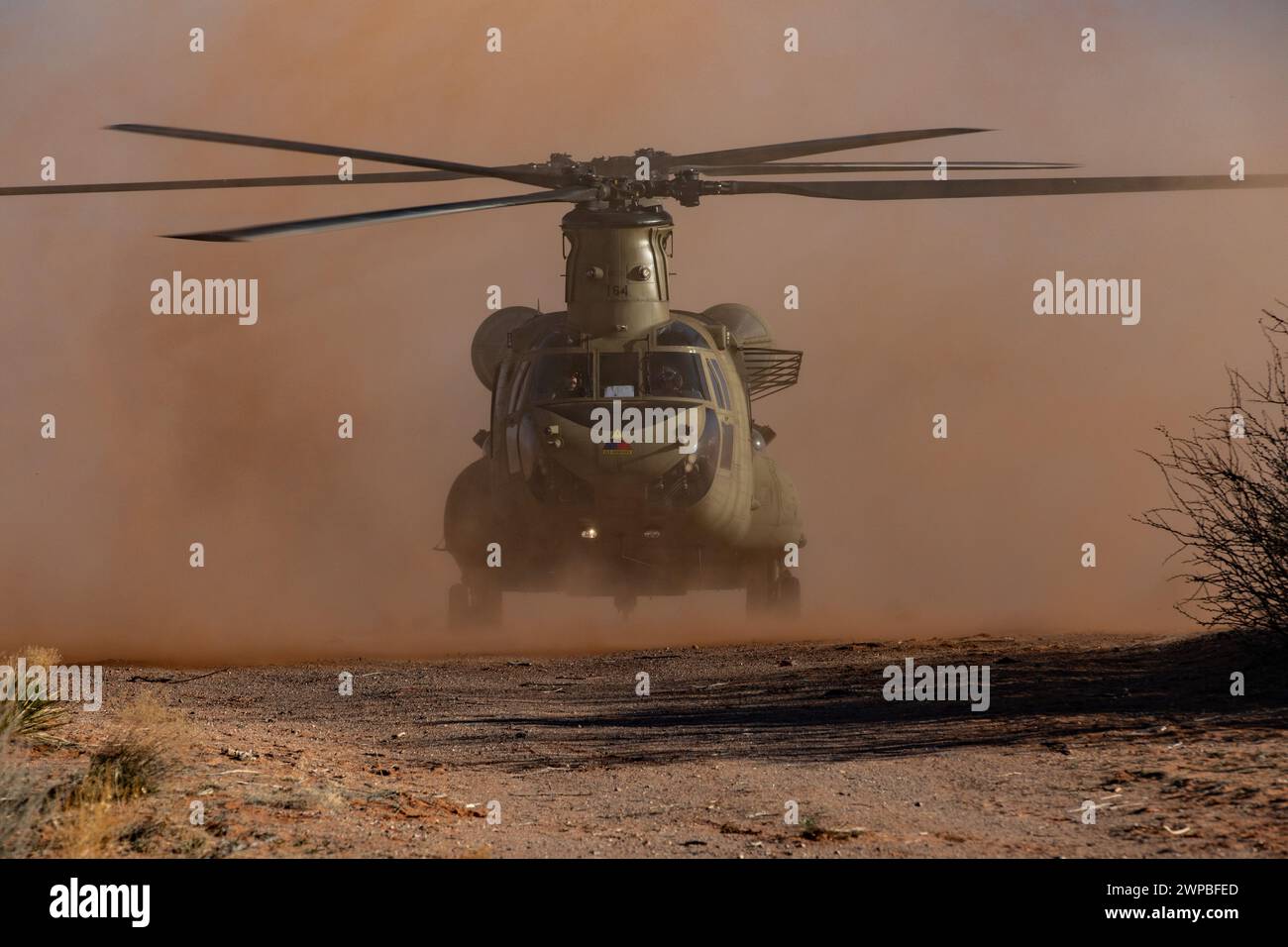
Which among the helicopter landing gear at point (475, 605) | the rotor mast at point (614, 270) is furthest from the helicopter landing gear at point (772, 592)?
the rotor mast at point (614, 270)

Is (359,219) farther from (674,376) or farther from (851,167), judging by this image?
(674,376)

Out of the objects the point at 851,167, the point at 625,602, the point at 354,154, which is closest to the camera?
the point at 354,154

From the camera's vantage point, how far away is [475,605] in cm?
2016

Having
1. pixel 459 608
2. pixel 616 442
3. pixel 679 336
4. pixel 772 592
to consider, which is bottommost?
pixel 459 608

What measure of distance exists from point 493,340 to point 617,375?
287 centimetres

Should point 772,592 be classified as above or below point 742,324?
below

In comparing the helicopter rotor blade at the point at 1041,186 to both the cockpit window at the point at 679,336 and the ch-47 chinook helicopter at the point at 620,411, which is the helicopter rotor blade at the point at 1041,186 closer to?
the ch-47 chinook helicopter at the point at 620,411

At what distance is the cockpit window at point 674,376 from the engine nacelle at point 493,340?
8.35 ft

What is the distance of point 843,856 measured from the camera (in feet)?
23.3

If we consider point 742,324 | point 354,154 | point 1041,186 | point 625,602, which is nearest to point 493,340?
point 742,324

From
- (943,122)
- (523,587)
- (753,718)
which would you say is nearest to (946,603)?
(523,587)

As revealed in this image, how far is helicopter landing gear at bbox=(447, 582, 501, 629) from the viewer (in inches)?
787

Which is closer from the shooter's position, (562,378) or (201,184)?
(201,184)
